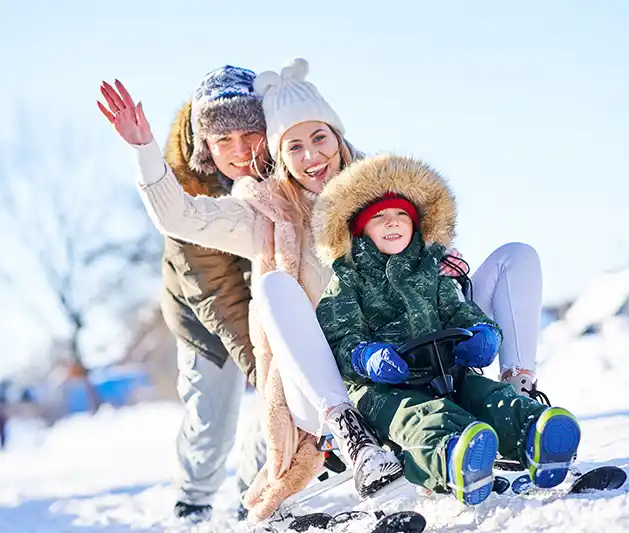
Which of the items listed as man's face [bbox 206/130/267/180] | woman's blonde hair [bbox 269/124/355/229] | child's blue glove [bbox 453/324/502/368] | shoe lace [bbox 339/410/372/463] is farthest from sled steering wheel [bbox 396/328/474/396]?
man's face [bbox 206/130/267/180]

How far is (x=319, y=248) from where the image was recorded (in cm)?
300

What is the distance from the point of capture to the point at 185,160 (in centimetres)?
411

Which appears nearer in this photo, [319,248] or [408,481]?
[408,481]

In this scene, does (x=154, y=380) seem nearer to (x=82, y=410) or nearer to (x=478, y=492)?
(x=82, y=410)

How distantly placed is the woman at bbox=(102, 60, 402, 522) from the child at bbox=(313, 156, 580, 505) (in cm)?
19

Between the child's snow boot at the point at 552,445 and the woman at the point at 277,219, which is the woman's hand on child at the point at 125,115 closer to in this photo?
the woman at the point at 277,219

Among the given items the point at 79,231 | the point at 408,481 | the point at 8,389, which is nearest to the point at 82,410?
the point at 8,389

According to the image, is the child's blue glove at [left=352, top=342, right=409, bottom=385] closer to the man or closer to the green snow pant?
the green snow pant

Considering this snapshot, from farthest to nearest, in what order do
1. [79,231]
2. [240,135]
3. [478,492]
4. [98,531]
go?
1. [79,231]
2. [98,531]
3. [240,135]
4. [478,492]

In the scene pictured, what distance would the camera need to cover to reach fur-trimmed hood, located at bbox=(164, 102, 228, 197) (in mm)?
4031

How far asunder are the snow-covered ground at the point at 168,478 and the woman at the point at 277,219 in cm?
37

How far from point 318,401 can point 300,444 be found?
0.58 m

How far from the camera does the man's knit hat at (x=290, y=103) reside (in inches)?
139

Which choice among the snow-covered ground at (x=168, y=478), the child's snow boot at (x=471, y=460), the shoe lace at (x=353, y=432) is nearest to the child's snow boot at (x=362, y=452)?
the shoe lace at (x=353, y=432)
